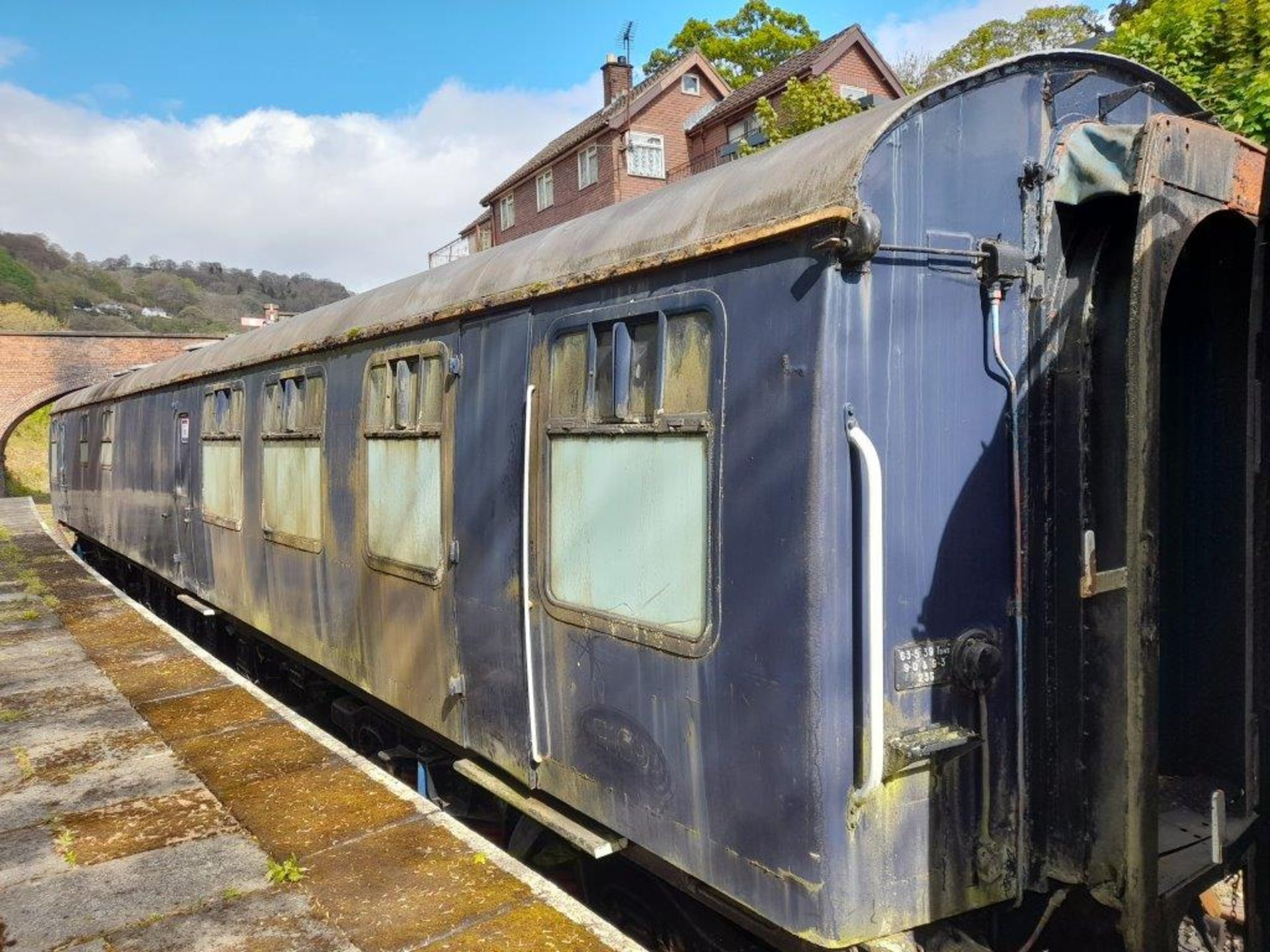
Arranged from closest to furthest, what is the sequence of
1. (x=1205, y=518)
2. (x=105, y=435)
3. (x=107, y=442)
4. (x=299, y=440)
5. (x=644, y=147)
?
(x=1205, y=518)
(x=299, y=440)
(x=107, y=442)
(x=105, y=435)
(x=644, y=147)

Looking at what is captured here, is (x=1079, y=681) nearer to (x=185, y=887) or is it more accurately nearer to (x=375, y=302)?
(x=185, y=887)

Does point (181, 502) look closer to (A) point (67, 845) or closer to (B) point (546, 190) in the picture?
(A) point (67, 845)

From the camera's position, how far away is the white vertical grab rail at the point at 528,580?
12.5 ft

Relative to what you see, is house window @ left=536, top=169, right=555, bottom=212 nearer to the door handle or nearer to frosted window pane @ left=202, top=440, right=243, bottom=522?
frosted window pane @ left=202, top=440, right=243, bottom=522

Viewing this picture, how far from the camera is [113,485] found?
13.9m

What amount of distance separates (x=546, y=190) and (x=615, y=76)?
4.32 meters

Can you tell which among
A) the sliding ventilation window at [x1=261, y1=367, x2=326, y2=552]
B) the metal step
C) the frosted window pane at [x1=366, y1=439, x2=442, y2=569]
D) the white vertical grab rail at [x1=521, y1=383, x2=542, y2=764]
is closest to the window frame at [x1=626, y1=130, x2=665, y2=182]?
the sliding ventilation window at [x1=261, y1=367, x2=326, y2=552]

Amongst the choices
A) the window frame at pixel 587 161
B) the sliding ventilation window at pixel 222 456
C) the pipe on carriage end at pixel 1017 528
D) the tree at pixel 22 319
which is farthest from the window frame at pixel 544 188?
the tree at pixel 22 319

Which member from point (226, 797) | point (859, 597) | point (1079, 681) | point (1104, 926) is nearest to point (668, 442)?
point (859, 597)

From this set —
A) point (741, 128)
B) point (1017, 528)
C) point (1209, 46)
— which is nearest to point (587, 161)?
point (741, 128)

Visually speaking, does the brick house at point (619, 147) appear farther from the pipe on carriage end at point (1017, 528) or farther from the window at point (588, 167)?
the pipe on carriage end at point (1017, 528)

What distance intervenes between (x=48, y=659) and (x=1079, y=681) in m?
7.24

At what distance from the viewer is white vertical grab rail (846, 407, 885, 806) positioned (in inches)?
99.0

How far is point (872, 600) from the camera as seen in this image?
2520 mm
